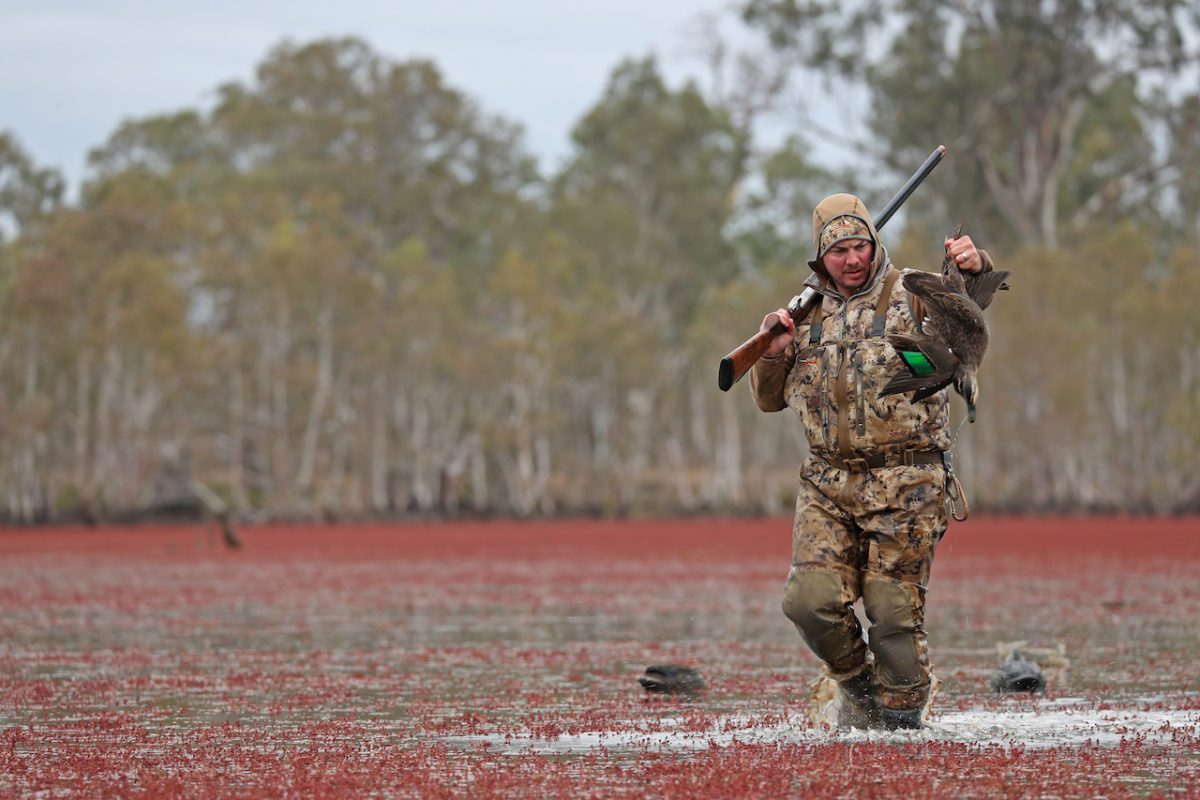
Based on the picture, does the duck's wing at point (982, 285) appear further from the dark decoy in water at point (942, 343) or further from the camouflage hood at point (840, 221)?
the camouflage hood at point (840, 221)

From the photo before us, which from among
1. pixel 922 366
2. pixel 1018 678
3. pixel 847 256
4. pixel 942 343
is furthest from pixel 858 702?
pixel 847 256

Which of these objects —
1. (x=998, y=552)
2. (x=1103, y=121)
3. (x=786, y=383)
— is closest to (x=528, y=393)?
(x=1103, y=121)

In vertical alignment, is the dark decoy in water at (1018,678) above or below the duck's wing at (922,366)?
below

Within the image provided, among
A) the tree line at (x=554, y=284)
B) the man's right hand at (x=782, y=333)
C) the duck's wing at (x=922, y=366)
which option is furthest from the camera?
the tree line at (x=554, y=284)

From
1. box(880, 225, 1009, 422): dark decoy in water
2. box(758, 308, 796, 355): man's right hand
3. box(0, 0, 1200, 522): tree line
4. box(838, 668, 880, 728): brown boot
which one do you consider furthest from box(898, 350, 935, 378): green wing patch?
box(0, 0, 1200, 522): tree line

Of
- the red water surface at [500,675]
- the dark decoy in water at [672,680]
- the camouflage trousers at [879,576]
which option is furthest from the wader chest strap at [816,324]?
the dark decoy in water at [672,680]

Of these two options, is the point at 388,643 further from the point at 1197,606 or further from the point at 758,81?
the point at 758,81

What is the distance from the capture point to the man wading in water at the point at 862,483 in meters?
8.16

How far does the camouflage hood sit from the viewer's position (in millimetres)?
8500

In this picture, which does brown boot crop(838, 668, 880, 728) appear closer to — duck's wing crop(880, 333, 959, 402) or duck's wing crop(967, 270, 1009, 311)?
duck's wing crop(880, 333, 959, 402)

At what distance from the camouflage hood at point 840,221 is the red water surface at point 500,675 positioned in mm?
2092

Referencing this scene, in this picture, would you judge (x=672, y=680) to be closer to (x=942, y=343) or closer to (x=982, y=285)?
(x=942, y=343)

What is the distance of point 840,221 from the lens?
8.52 metres

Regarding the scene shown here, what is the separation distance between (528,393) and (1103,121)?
84.6ft
